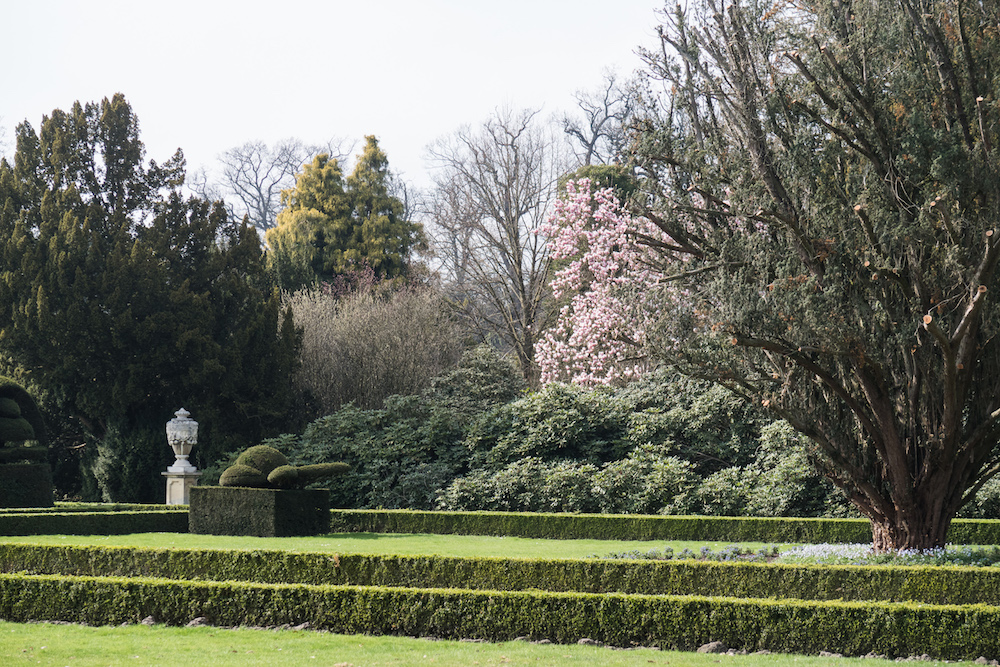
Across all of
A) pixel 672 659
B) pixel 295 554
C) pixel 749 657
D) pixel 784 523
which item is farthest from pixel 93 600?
pixel 784 523

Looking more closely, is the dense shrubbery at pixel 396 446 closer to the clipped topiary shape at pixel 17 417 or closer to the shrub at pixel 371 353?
the shrub at pixel 371 353

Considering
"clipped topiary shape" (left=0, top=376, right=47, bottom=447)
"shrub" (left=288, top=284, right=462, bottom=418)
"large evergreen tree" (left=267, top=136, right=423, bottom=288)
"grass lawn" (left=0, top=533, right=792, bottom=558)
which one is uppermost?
"large evergreen tree" (left=267, top=136, right=423, bottom=288)

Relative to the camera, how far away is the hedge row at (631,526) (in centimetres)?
1362

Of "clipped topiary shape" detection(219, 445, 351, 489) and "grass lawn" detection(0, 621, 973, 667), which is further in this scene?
"clipped topiary shape" detection(219, 445, 351, 489)

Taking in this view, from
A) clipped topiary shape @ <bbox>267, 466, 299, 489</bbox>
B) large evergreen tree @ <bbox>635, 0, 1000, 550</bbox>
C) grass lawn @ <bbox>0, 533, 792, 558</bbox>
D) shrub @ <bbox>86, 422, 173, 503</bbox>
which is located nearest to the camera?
large evergreen tree @ <bbox>635, 0, 1000, 550</bbox>

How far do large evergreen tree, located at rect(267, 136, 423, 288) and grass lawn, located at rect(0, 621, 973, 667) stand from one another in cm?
2393

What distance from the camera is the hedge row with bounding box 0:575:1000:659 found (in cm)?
688

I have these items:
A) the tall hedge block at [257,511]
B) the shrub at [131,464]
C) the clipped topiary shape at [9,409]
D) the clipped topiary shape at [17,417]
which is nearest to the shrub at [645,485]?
the tall hedge block at [257,511]

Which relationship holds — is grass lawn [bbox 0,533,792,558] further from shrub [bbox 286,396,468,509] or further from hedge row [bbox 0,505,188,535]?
shrub [bbox 286,396,468,509]

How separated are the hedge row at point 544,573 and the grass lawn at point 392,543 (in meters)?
1.52

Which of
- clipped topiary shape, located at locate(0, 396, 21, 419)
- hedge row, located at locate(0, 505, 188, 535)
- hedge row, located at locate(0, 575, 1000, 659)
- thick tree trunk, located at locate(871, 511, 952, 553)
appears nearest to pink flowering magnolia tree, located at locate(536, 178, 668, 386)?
thick tree trunk, located at locate(871, 511, 952, 553)

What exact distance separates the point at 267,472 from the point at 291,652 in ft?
28.5

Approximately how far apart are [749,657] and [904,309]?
4.55m

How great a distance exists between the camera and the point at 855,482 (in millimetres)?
10672
